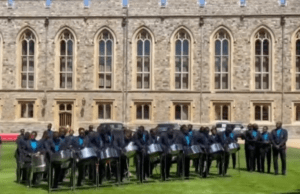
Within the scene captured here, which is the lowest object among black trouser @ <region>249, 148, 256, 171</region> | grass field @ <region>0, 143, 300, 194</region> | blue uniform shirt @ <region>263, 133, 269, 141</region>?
grass field @ <region>0, 143, 300, 194</region>

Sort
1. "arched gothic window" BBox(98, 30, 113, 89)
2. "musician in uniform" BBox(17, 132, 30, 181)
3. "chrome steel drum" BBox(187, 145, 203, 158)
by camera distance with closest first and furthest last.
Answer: "musician in uniform" BBox(17, 132, 30, 181) < "chrome steel drum" BBox(187, 145, 203, 158) < "arched gothic window" BBox(98, 30, 113, 89)

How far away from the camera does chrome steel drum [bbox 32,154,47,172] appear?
13.0 m

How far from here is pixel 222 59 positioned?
35.0 m

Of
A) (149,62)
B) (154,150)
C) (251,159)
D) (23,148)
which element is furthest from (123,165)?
(149,62)

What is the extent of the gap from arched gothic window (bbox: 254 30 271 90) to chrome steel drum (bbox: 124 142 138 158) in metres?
22.7

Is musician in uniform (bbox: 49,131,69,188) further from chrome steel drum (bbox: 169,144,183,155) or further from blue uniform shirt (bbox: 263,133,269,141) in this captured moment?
blue uniform shirt (bbox: 263,133,269,141)

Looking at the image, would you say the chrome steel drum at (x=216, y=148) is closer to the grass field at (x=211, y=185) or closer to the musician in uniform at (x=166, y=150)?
the grass field at (x=211, y=185)

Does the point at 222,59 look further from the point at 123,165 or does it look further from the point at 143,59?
the point at 123,165

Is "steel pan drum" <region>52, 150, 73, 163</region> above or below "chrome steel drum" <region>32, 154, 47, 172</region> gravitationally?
above

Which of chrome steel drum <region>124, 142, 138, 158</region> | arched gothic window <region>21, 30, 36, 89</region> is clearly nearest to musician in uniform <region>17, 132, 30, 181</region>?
chrome steel drum <region>124, 142, 138, 158</region>

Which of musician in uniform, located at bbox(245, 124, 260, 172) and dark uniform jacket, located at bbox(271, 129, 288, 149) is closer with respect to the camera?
dark uniform jacket, located at bbox(271, 129, 288, 149)

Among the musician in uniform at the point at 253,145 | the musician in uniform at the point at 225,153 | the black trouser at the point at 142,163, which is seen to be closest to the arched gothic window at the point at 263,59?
the musician in uniform at the point at 253,145

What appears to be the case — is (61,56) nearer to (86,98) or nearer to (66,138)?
(86,98)

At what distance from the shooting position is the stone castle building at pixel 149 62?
112 ft
